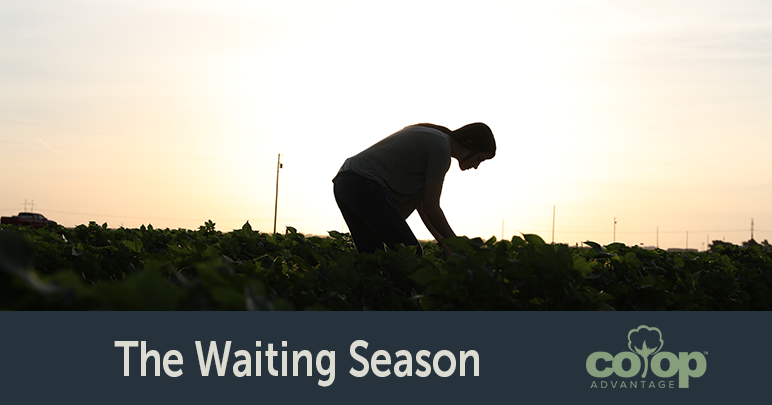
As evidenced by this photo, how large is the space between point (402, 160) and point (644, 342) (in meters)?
2.57

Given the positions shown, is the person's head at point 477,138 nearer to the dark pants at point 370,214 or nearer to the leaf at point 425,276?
the dark pants at point 370,214

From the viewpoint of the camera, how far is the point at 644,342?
1.79 metres

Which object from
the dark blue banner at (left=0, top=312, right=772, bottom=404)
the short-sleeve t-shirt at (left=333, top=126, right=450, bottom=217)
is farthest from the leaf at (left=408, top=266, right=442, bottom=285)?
the short-sleeve t-shirt at (left=333, top=126, right=450, bottom=217)

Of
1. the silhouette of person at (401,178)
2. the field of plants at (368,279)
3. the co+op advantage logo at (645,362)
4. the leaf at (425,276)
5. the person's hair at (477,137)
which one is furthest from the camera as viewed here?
the person's hair at (477,137)

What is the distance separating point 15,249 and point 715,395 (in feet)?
6.51

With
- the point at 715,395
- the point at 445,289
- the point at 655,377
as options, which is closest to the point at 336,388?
the point at 445,289

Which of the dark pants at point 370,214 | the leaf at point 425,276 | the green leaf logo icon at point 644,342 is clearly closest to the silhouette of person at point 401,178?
the dark pants at point 370,214

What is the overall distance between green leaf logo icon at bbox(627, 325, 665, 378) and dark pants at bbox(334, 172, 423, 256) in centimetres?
204

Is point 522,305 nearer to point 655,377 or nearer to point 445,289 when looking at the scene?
point 445,289

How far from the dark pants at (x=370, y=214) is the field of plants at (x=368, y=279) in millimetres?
366

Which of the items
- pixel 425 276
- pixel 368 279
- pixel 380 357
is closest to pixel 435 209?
pixel 368 279

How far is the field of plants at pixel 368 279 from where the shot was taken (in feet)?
3.57

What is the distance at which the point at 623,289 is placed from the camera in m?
2.64

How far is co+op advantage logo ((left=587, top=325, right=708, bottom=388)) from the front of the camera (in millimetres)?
1741
